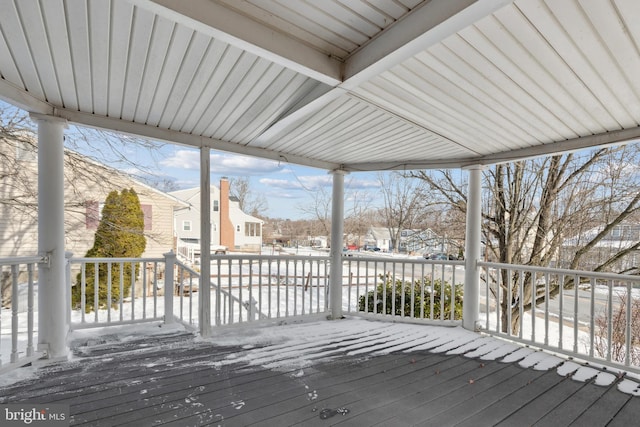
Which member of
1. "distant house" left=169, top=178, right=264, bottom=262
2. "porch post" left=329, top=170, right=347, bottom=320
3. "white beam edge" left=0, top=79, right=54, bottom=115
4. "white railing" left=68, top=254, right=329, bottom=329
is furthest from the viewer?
"distant house" left=169, top=178, right=264, bottom=262

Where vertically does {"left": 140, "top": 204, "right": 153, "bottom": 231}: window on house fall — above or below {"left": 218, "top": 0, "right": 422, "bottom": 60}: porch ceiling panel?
below

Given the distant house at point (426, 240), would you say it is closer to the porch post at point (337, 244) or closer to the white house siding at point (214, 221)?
the porch post at point (337, 244)

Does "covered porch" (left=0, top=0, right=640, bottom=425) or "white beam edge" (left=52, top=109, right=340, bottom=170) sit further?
"white beam edge" (left=52, top=109, right=340, bottom=170)

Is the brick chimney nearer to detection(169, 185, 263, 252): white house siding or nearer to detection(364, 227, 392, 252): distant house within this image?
detection(169, 185, 263, 252): white house siding

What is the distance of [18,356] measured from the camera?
104 inches

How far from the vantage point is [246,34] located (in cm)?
152

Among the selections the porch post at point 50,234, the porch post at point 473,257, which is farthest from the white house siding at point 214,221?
the porch post at point 473,257

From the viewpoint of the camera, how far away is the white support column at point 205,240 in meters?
3.53

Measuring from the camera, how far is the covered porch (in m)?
1.47

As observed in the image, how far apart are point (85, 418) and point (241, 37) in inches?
97.2

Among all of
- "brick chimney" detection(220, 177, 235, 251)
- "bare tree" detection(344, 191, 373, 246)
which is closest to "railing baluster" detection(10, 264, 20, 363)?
"bare tree" detection(344, 191, 373, 246)

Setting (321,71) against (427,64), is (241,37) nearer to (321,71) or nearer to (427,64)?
(321,71)

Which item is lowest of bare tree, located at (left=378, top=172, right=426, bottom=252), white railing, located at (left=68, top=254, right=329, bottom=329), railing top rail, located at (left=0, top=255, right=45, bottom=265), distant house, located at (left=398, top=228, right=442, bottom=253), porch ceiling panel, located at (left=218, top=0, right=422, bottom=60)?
white railing, located at (left=68, top=254, right=329, bottom=329)

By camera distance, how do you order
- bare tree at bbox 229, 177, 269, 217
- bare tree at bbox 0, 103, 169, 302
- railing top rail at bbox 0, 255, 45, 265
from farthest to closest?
1. bare tree at bbox 229, 177, 269, 217
2. bare tree at bbox 0, 103, 169, 302
3. railing top rail at bbox 0, 255, 45, 265
